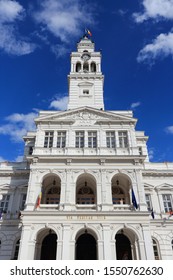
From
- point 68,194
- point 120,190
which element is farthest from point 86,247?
point 120,190

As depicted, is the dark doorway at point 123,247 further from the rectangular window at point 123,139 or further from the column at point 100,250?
the rectangular window at point 123,139

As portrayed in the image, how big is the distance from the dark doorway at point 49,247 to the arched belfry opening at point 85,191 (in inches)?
200

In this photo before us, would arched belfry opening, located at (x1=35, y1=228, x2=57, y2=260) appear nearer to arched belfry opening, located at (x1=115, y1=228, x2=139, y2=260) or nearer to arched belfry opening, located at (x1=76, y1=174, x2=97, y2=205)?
arched belfry opening, located at (x1=76, y1=174, x2=97, y2=205)

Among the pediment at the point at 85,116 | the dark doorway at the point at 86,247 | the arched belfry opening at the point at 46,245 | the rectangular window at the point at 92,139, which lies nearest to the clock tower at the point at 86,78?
the pediment at the point at 85,116

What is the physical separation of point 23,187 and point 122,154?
13243 mm

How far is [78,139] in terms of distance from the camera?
29.9m

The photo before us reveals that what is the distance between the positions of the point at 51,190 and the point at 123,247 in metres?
10.8

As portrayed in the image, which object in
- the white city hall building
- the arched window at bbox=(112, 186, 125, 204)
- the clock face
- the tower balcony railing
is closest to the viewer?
the white city hall building

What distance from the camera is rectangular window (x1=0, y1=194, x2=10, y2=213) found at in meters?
29.2

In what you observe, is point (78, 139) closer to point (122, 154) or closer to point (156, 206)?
point (122, 154)

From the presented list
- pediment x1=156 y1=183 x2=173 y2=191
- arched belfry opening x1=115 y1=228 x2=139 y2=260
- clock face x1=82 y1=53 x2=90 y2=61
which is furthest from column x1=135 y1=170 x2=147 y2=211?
clock face x1=82 y1=53 x2=90 y2=61

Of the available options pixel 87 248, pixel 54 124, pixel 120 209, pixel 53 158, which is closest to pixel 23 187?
pixel 53 158

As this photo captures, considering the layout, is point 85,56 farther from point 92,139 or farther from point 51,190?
point 51,190

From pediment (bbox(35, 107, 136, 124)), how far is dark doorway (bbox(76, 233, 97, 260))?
13962mm
